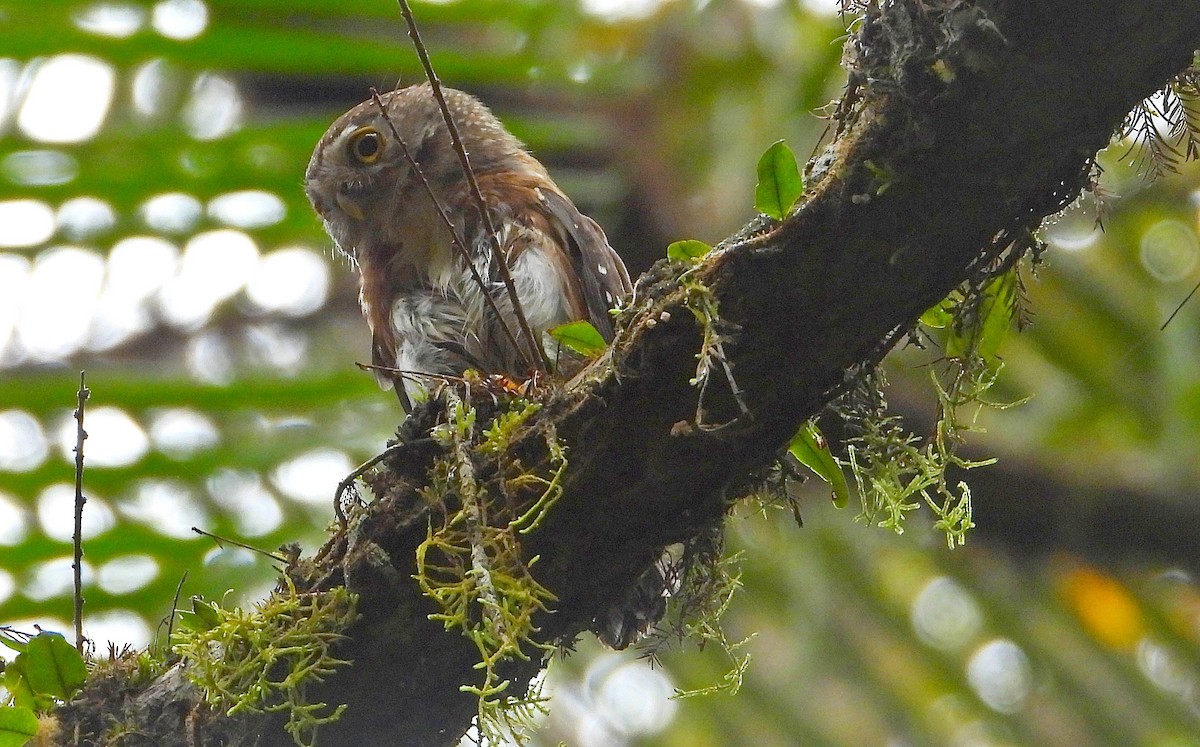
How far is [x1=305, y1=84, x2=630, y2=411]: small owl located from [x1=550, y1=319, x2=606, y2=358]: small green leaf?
2.47ft

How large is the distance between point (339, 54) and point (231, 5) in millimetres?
359

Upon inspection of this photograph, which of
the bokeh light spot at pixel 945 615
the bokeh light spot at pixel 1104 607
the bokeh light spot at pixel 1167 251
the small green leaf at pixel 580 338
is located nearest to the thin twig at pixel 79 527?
the small green leaf at pixel 580 338

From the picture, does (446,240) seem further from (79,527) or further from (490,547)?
(490,547)

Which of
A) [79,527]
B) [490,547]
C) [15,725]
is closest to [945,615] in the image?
[490,547]

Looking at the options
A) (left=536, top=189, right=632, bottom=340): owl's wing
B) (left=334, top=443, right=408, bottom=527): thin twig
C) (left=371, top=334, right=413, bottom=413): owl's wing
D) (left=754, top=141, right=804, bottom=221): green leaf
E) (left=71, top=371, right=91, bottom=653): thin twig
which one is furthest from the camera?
(left=371, top=334, right=413, bottom=413): owl's wing

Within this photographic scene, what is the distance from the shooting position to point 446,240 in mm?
3641

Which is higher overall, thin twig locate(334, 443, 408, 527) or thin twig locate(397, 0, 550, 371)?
thin twig locate(397, 0, 550, 371)

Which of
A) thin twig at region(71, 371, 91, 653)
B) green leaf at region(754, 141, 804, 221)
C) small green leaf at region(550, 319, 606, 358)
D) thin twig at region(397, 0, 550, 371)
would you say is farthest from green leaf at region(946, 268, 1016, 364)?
thin twig at region(71, 371, 91, 653)

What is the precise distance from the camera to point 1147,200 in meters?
4.09

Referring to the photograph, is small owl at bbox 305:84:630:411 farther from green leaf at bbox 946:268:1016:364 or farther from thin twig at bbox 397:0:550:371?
green leaf at bbox 946:268:1016:364

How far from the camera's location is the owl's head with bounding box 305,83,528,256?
12.7 feet

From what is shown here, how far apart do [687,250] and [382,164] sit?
2031mm

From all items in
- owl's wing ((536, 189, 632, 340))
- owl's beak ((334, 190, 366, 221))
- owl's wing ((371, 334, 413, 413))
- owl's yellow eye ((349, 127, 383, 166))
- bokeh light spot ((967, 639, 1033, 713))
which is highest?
owl's yellow eye ((349, 127, 383, 166))

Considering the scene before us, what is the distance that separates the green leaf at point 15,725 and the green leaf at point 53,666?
0.19m
